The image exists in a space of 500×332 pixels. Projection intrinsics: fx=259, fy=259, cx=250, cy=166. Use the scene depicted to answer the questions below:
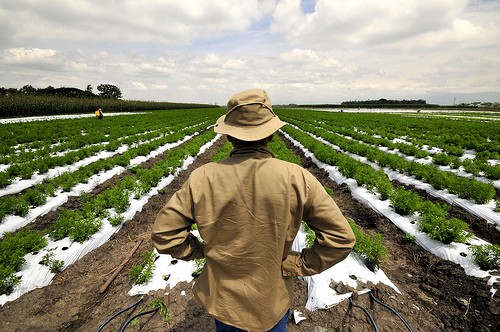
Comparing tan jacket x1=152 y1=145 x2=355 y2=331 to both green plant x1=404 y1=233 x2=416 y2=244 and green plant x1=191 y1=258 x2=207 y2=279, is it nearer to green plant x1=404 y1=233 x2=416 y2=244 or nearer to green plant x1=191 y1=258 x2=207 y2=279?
green plant x1=191 y1=258 x2=207 y2=279

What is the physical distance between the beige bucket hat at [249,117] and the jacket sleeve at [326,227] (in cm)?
46

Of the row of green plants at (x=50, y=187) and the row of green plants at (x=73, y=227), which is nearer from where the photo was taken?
the row of green plants at (x=73, y=227)

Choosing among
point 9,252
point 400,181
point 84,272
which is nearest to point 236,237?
point 84,272

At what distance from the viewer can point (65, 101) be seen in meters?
39.8

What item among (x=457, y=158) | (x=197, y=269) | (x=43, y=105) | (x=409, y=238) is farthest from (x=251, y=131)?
(x=43, y=105)

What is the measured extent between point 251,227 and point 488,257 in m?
5.10

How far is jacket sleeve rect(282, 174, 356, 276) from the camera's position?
1.71m

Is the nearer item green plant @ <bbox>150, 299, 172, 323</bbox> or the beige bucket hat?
the beige bucket hat

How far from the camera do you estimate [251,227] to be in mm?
1738

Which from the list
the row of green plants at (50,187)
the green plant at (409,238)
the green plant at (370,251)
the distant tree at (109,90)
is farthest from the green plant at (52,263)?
the distant tree at (109,90)

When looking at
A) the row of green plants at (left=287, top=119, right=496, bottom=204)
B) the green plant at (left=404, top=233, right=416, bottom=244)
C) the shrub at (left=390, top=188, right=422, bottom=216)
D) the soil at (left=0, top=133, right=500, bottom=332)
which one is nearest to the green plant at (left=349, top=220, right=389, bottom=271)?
the soil at (left=0, top=133, right=500, bottom=332)

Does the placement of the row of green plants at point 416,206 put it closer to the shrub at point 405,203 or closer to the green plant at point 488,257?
the shrub at point 405,203

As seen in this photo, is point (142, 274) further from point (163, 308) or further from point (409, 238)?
point (409, 238)

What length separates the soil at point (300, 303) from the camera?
361cm
